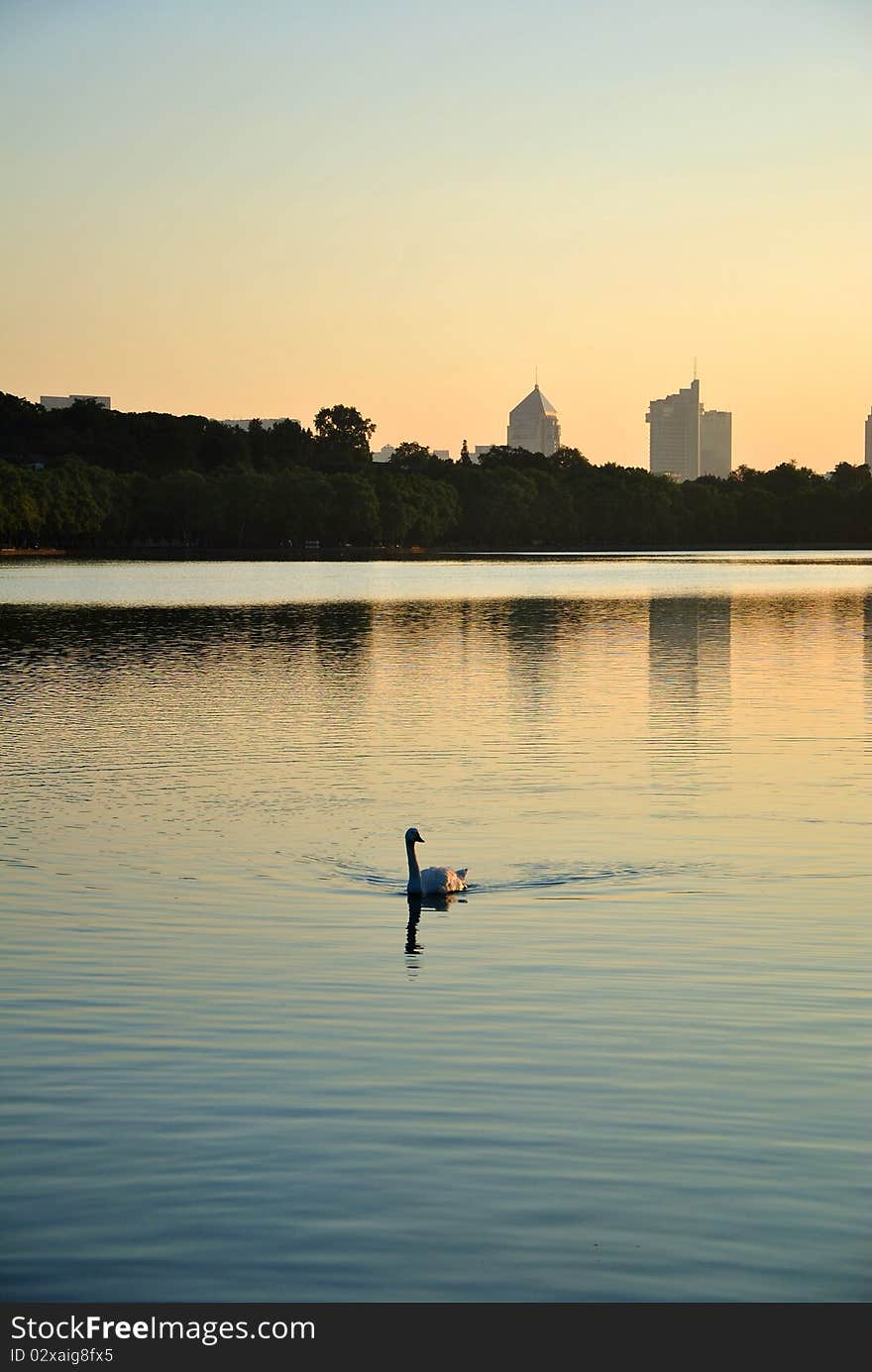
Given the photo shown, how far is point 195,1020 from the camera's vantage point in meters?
15.9

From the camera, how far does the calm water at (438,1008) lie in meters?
10.9

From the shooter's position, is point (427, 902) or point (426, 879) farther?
point (427, 902)

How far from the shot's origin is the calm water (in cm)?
1091

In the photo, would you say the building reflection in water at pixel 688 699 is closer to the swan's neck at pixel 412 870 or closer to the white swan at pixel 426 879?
the white swan at pixel 426 879

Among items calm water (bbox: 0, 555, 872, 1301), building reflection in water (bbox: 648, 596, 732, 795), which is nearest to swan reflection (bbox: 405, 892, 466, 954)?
calm water (bbox: 0, 555, 872, 1301)

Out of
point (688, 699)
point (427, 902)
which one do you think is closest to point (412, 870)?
point (427, 902)

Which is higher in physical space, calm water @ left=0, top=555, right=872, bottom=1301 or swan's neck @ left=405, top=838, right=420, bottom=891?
swan's neck @ left=405, top=838, right=420, bottom=891

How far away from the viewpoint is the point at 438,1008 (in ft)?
53.8

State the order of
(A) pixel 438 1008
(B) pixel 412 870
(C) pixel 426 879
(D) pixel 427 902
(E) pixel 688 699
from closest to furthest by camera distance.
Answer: (A) pixel 438 1008, (C) pixel 426 879, (B) pixel 412 870, (D) pixel 427 902, (E) pixel 688 699

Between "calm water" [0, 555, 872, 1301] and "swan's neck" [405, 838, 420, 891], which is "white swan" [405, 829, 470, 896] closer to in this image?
"swan's neck" [405, 838, 420, 891]

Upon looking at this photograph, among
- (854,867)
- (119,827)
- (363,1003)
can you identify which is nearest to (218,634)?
(119,827)

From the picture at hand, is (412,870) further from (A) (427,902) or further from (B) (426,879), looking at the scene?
(A) (427,902)
